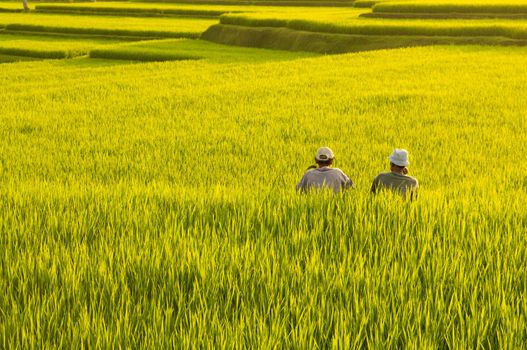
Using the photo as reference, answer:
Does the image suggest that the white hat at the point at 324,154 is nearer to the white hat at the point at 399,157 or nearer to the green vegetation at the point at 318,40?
the white hat at the point at 399,157

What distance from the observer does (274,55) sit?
29.4m

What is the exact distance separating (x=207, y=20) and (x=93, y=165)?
141 feet

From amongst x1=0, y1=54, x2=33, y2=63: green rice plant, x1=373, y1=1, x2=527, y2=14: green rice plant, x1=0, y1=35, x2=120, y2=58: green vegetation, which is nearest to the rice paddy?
x1=0, y1=54, x2=33, y2=63: green rice plant

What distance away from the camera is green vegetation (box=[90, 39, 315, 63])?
28.0 meters

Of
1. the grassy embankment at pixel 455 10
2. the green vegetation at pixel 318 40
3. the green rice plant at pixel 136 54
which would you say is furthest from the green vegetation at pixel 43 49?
the grassy embankment at pixel 455 10

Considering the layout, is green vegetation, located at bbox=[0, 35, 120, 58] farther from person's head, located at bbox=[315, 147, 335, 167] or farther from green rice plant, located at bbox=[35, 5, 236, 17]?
person's head, located at bbox=[315, 147, 335, 167]

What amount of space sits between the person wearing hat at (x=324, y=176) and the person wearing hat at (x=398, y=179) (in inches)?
11.3

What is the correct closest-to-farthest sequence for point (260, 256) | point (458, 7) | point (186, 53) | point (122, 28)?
point (260, 256) < point (186, 53) < point (458, 7) < point (122, 28)

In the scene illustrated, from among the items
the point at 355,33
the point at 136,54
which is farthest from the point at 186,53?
the point at 355,33

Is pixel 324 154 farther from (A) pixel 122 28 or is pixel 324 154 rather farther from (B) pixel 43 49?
(A) pixel 122 28

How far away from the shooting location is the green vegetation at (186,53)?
28016 millimetres

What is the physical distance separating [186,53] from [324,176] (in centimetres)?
2467

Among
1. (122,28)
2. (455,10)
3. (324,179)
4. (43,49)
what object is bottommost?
(324,179)

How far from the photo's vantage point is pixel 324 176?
5.18 meters
